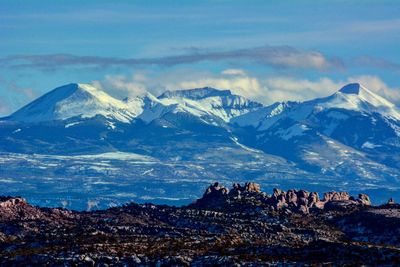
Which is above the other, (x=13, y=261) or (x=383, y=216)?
(x=383, y=216)

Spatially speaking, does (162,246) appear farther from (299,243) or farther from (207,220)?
(207,220)

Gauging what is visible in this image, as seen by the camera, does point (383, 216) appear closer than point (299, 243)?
No

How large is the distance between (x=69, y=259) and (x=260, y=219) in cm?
6887

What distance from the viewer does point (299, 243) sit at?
153 metres

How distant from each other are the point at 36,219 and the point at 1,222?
23.6 ft

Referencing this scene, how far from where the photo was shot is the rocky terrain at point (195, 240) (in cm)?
12938

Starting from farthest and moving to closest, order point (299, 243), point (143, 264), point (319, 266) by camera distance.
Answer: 1. point (299, 243)
2. point (143, 264)
3. point (319, 266)

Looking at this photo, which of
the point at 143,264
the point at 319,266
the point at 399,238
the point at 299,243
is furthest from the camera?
the point at 399,238

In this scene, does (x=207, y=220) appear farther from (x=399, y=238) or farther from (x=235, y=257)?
(x=235, y=257)

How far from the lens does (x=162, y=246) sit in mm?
143125

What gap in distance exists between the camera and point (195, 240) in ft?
498

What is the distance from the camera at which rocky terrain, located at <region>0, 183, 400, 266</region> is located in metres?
129

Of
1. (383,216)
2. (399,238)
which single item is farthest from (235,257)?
(383,216)

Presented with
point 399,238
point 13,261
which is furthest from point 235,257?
point 399,238
